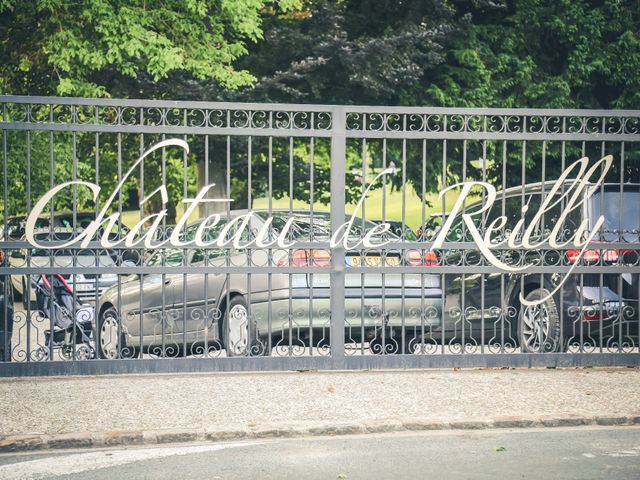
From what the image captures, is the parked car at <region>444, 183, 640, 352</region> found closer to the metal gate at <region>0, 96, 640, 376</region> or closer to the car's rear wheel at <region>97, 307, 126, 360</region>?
the metal gate at <region>0, 96, 640, 376</region>

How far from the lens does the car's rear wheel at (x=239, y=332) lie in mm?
11180

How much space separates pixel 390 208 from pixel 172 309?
69944 mm

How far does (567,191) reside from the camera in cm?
1141

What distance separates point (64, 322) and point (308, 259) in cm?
291

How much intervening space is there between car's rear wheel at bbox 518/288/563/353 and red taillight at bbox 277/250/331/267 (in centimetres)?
220

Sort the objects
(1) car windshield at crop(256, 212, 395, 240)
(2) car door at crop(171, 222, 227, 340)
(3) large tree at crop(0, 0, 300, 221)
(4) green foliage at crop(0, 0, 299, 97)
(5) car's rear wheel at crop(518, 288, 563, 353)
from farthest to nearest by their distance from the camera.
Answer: (4) green foliage at crop(0, 0, 299, 97) < (3) large tree at crop(0, 0, 300, 221) < (5) car's rear wheel at crop(518, 288, 563, 353) < (1) car windshield at crop(256, 212, 395, 240) < (2) car door at crop(171, 222, 227, 340)

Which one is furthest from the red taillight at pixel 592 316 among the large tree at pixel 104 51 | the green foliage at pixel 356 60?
the large tree at pixel 104 51

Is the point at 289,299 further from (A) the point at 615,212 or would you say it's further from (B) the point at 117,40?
(B) the point at 117,40

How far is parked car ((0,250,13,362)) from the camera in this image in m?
10.7

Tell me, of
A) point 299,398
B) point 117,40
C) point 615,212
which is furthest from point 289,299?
point 117,40

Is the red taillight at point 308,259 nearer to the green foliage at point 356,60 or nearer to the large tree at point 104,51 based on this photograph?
the large tree at point 104,51

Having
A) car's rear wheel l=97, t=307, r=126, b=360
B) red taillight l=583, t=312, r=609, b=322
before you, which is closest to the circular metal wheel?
car's rear wheel l=97, t=307, r=126, b=360

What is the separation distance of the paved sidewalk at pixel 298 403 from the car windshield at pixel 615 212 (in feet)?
4.73

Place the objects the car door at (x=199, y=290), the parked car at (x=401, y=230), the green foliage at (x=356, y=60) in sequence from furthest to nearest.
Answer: the green foliage at (x=356, y=60) → the parked car at (x=401, y=230) → the car door at (x=199, y=290)
